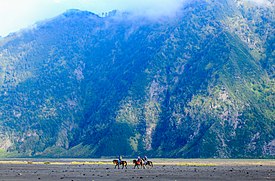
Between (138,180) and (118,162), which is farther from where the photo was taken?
(118,162)

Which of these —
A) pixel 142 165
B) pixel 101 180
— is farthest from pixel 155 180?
pixel 142 165

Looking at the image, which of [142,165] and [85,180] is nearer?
[85,180]

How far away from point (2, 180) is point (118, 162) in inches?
2756

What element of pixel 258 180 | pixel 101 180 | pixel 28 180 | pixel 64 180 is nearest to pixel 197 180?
pixel 258 180

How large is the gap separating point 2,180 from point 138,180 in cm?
2073

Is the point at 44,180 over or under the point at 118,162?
under

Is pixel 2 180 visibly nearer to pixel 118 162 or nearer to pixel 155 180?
pixel 155 180

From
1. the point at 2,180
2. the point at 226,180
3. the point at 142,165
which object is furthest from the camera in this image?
the point at 142,165

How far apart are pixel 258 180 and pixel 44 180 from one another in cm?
3379

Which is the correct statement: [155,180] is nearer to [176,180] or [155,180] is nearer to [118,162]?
[176,180]

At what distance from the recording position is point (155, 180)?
8375cm

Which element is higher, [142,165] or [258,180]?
[142,165]

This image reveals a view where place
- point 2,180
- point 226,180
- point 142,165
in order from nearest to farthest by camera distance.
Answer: point 2,180 → point 226,180 → point 142,165

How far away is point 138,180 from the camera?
275 ft
